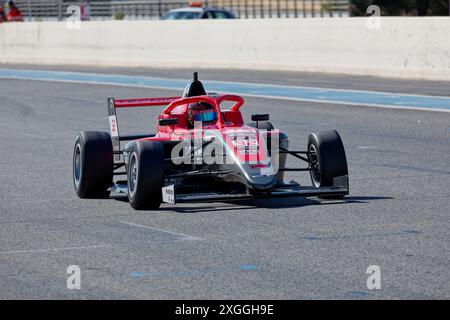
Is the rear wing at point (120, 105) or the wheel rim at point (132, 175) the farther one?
the rear wing at point (120, 105)

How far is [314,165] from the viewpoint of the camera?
11.3m

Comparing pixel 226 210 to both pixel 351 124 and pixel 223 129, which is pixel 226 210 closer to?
pixel 223 129

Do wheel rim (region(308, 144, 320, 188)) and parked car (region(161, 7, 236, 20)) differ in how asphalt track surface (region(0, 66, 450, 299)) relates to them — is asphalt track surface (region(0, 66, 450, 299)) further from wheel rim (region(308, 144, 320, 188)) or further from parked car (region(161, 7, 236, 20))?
parked car (region(161, 7, 236, 20))

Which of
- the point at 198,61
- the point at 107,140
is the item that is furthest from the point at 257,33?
the point at 107,140

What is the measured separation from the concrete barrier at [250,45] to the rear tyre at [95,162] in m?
15.3

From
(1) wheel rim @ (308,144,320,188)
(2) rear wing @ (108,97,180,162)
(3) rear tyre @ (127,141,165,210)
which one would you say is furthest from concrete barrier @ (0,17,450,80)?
(3) rear tyre @ (127,141,165,210)

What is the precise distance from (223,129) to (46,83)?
18.9 meters

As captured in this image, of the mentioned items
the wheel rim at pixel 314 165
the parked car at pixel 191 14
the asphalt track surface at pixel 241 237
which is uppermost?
the parked car at pixel 191 14

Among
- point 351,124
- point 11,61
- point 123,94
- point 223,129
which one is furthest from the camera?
point 11,61

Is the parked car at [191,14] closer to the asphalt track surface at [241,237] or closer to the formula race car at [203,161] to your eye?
the asphalt track surface at [241,237]

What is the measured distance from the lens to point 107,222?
10008 mm

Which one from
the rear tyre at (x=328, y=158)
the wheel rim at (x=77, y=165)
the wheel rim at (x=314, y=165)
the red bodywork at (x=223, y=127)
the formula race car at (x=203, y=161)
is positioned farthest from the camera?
the wheel rim at (x=77, y=165)

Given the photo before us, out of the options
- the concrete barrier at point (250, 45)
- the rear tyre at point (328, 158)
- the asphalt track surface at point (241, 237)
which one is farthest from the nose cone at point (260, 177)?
the concrete barrier at point (250, 45)

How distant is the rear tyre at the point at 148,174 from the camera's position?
1027 centimetres
